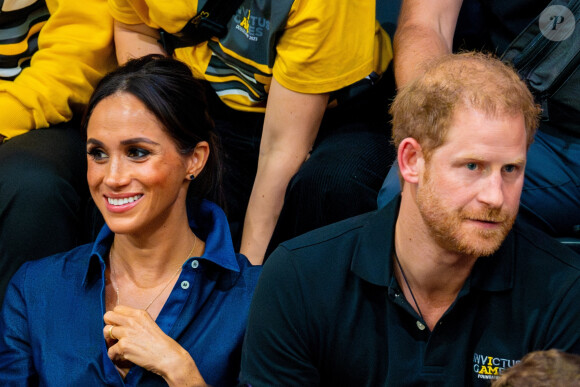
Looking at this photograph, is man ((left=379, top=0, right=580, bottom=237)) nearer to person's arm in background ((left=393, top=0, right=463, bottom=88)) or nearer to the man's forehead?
person's arm in background ((left=393, top=0, right=463, bottom=88))

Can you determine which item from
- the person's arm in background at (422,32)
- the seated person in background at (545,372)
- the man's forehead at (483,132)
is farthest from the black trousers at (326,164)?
the seated person in background at (545,372)

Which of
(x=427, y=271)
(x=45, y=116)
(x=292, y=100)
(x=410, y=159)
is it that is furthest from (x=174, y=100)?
(x=427, y=271)

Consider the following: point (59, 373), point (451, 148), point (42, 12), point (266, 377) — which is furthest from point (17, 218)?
point (451, 148)

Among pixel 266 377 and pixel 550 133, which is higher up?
pixel 550 133

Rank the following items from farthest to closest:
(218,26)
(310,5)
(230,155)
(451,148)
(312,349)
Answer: (230,155) → (218,26) → (310,5) → (312,349) → (451,148)

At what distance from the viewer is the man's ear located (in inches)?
68.5

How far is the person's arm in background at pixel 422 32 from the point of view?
2363 mm

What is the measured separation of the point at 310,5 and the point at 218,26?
321 mm

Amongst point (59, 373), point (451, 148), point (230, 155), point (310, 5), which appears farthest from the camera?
point (230, 155)

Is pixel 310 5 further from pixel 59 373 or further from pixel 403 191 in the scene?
pixel 59 373

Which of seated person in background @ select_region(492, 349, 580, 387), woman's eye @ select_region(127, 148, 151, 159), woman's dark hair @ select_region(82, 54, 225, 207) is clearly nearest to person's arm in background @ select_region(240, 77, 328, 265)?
woman's dark hair @ select_region(82, 54, 225, 207)

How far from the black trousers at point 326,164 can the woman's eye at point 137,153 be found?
1.36 feet

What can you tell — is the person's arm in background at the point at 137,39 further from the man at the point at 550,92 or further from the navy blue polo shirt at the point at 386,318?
the navy blue polo shirt at the point at 386,318

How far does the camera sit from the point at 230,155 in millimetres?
2596
